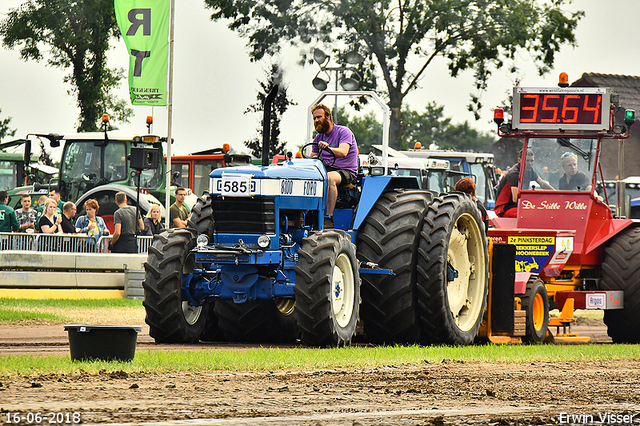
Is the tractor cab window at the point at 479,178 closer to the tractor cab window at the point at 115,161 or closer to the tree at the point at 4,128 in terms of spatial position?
the tractor cab window at the point at 115,161

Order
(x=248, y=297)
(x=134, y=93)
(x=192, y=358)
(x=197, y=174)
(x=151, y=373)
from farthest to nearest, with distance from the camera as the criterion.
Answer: (x=197, y=174) < (x=134, y=93) < (x=248, y=297) < (x=192, y=358) < (x=151, y=373)

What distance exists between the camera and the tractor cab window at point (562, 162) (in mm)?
14211

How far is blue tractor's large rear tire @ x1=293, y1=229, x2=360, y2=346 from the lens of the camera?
31.1ft

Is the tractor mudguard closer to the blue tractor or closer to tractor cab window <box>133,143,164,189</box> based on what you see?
the blue tractor

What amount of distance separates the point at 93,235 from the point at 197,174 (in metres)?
10.5

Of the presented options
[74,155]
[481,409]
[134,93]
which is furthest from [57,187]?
[481,409]

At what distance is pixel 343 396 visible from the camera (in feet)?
21.7

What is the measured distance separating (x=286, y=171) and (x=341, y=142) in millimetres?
1014

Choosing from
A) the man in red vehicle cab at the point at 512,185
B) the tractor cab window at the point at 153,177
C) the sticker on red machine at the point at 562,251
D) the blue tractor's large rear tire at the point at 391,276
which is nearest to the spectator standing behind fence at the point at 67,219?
the tractor cab window at the point at 153,177

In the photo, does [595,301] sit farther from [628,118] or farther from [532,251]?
[628,118]

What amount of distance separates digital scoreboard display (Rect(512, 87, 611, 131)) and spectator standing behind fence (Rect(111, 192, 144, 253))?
771cm

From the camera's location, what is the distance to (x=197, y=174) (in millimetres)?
28969

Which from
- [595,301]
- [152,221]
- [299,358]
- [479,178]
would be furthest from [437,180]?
[299,358]

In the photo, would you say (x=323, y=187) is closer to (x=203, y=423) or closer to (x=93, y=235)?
(x=203, y=423)
